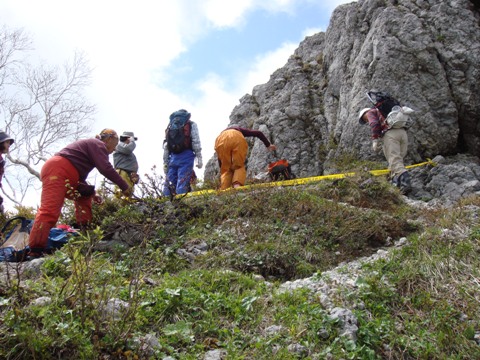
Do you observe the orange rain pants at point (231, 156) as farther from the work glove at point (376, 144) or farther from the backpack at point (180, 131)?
the work glove at point (376, 144)

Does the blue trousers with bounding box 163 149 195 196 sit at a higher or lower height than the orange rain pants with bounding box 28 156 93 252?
higher

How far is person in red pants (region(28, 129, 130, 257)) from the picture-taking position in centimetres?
566

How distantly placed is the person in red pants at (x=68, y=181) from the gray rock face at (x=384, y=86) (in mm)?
7099

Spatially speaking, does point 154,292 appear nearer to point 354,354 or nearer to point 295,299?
point 295,299

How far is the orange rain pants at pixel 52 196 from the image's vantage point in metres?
5.63

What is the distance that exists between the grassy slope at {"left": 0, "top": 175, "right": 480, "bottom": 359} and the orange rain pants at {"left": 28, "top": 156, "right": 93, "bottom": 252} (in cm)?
76

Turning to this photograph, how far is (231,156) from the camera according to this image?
30.6ft

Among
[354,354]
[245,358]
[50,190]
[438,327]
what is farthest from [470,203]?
[50,190]

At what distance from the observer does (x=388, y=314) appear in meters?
3.61

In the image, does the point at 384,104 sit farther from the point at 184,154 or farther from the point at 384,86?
the point at 184,154

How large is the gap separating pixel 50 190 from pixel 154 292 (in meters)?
2.94

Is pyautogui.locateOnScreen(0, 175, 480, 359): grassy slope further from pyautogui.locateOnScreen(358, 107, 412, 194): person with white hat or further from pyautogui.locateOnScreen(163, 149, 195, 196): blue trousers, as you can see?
pyautogui.locateOnScreen(163, 149, 195, 196): blue trousers

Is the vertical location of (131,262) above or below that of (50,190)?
below

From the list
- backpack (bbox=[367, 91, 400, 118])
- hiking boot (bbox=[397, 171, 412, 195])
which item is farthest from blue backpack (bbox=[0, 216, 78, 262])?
backpack (bbox=[367, 91, 400, 118])
